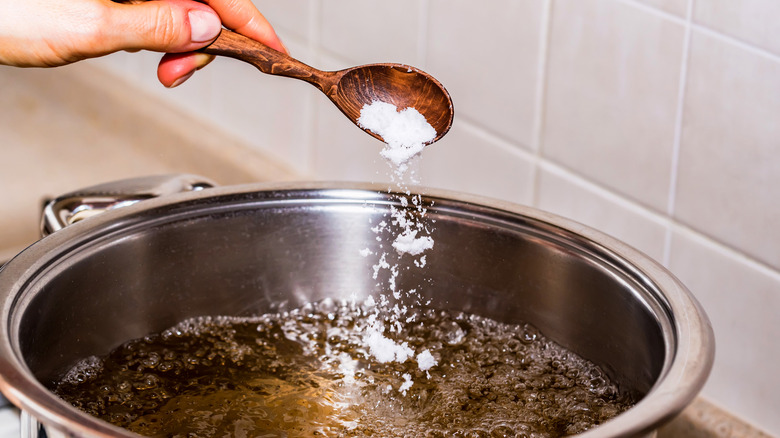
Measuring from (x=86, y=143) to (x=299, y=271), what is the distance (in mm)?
903

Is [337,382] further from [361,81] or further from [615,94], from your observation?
[615,94]

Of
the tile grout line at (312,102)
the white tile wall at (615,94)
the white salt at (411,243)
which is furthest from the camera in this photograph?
the tile grout line at (312,102)

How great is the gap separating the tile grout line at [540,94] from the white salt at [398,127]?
29 cm

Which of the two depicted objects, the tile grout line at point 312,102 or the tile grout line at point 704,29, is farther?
the tile grout line at point 312,102

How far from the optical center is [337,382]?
61 centimetres

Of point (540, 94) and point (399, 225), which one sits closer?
point (399, 225)

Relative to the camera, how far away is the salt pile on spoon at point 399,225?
2.01 feet

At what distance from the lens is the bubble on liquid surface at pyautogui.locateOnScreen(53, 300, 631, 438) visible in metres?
0.56

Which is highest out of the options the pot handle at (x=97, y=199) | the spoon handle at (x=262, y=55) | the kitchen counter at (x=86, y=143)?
the spoon handle at (x=262, y=55)

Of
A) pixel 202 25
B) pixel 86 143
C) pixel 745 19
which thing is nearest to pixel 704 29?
pixel 745 19

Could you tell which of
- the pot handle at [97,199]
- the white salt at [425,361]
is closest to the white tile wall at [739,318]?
the white salt at [425,361]

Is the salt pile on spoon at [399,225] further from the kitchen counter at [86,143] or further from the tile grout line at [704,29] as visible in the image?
the kitchen counter at [86,143]

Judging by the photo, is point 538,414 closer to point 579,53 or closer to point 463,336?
point 463,336

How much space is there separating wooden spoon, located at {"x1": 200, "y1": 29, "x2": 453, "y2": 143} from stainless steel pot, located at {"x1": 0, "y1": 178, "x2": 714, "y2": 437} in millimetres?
71
